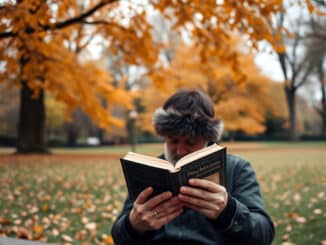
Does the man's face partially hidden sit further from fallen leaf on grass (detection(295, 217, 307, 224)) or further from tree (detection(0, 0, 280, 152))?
tree (detection(0, 0, 280, 152))

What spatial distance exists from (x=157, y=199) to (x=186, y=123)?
55cm

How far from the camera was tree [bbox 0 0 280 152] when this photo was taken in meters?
4.47

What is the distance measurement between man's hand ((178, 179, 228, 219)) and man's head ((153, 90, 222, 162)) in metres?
0.50

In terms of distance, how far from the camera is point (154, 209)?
1377mm

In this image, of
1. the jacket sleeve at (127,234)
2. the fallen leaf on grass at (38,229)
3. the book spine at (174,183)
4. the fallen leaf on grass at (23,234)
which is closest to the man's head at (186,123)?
the jacket sleeve at (127,234)

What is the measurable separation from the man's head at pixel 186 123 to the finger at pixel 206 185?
19.6 inches

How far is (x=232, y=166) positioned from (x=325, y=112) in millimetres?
36566

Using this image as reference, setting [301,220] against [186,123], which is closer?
[186,123]

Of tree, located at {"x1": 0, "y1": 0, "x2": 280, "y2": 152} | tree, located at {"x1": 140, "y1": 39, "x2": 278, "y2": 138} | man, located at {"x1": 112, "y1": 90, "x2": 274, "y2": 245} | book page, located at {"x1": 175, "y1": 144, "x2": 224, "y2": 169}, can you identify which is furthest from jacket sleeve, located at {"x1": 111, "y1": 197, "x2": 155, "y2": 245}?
tree, located at {"x1": 140, "y1": 39, "x2": 278, "y2": 138}

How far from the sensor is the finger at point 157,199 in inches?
50.6

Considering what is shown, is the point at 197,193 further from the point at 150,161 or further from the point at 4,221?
the point at 4,221

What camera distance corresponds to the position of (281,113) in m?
32.1

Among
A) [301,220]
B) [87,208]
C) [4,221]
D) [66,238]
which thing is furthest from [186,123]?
[87,208]

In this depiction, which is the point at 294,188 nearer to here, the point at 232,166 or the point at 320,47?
the point at 232,166
